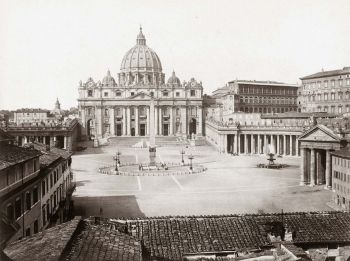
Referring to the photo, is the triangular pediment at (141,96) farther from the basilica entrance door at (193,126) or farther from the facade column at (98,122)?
the basilica entrance door at (193,126)

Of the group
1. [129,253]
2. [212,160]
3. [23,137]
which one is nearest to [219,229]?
[129,253]

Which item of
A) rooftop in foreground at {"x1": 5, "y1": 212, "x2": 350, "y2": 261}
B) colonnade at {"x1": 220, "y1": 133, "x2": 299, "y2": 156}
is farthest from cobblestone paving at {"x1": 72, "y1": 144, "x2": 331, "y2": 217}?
colonnade at {"x1": 220, "y1": 133, "x2": 299, "y2": 156}

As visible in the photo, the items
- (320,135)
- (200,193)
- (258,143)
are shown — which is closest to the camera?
(200,193)

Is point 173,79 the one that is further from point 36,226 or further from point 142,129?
point 36,226

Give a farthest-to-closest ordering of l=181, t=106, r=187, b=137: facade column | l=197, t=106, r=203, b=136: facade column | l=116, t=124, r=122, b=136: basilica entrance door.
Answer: l=197, t=106, r=203, b=136: facade column
l=181, t=106, r=187, b=137: facade column
l=116, t=124, r=122, b=136: basilica entrance door

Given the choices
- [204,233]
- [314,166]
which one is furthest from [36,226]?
[314,166]

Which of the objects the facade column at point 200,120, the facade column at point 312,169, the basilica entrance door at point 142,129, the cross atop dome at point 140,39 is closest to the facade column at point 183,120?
the facade column at point 200,120

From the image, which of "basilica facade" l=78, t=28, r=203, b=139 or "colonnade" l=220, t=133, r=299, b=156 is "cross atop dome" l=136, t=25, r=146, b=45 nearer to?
"basilica facade" l=78, t=28, r=203, b=139

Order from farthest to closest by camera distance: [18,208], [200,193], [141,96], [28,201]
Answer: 1. [141,96]
2. [200,193]
3. [28,201]
4. [18,208]
